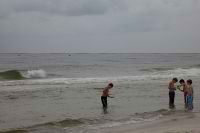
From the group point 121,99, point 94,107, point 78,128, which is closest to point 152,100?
point 121,99

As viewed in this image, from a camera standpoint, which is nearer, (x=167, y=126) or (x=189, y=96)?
(x=167, y=126)

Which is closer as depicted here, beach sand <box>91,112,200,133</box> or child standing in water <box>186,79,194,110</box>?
beach sand <box>91,112,200,133</box>

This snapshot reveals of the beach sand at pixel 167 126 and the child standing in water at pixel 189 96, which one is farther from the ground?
the child standing in water at pixel 189 96

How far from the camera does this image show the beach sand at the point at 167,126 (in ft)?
38.6

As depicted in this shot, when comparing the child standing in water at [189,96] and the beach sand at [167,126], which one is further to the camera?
the child standing in water at [189,96]

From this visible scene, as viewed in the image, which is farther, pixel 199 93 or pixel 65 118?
pixel 199 93

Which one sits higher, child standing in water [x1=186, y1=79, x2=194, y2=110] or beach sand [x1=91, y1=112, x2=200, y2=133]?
child standing in water [x1=186, y1=79, x2=194, y2=110]

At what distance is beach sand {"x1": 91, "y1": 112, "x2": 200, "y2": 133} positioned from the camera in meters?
11.8

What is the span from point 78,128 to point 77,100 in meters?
7.58

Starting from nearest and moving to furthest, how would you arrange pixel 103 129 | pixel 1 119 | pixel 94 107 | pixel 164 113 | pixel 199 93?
pixel 103 129, pixel 1 119, pixel 164 113, pixel 94 107, pixel 199 93

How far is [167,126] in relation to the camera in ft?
41.6

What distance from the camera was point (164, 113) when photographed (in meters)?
16.0

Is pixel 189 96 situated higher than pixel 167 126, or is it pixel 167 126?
pixel 189 96

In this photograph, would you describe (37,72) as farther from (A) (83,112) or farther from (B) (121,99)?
(A) (83,112)
